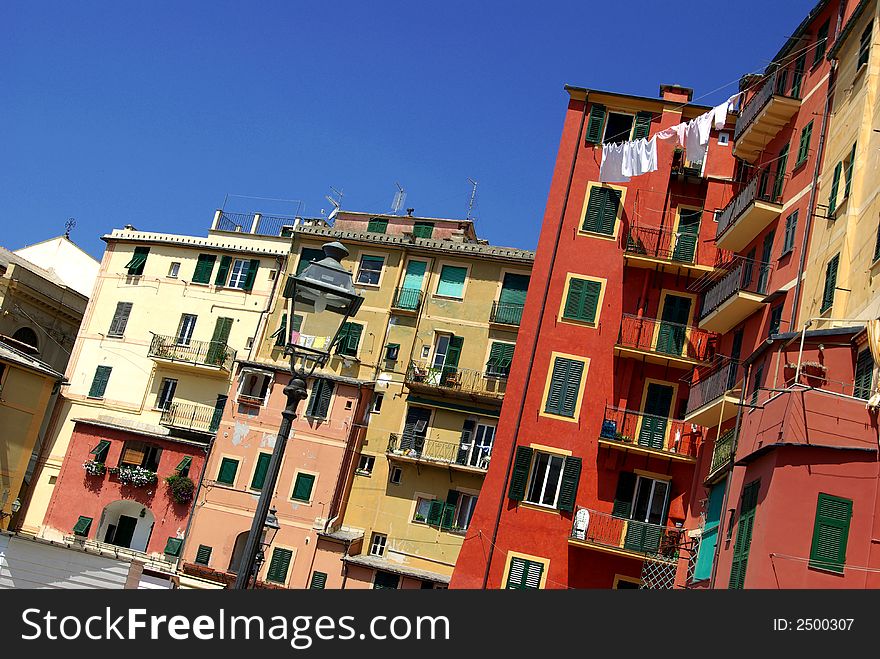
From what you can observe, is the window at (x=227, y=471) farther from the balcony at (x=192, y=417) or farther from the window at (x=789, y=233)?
the window at (x=789, y=233)

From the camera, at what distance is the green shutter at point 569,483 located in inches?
1400

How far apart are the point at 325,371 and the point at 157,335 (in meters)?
10.1

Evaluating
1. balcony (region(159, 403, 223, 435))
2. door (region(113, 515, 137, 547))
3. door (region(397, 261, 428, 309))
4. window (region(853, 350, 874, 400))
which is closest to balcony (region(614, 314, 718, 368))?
door (region(397, 261, 428, 309))

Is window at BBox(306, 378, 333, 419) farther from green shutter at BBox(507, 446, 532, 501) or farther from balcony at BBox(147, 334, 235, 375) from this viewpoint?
green shutter at BBox(507, 446, 532, 501)

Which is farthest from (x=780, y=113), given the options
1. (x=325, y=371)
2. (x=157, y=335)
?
(x=157, y=335)

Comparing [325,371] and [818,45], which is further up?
[818,45]

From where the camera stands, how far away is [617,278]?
125 feet

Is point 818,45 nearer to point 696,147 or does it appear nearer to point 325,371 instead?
point 696,147

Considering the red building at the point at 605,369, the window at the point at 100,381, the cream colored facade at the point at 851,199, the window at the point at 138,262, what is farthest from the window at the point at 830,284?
the window at the point at 138,262

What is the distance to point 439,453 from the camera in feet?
147

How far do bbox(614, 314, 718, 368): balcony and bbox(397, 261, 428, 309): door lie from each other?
511 inches

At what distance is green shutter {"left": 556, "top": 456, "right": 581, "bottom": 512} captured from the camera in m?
35.6

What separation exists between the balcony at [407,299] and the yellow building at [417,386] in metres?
0.06

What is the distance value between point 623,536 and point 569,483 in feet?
8.40
